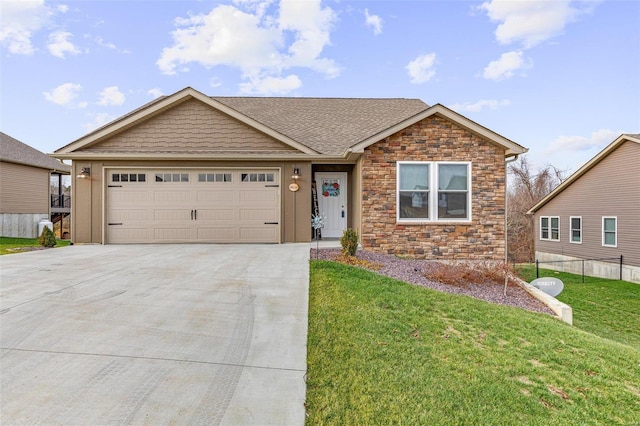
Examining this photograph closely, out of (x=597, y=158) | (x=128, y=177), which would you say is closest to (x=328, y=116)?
(x=128, y=177)

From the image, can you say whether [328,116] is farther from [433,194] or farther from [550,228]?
[550,228]

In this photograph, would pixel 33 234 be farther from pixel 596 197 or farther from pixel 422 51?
pixel 596 197

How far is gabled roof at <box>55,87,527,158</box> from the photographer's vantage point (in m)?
8.88

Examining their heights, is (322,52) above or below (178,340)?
above

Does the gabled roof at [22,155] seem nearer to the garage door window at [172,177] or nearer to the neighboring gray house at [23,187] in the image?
the neighboring gray house at [23,187]

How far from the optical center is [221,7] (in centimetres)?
1084

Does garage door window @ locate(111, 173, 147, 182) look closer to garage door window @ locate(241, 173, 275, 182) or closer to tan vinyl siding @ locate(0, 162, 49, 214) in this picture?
garage door window @ locate(241, 173, 275, 182)

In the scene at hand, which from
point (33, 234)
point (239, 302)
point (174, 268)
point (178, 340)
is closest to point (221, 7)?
point (174, 268)

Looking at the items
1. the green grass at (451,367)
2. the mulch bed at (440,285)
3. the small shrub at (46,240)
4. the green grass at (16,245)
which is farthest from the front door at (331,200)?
the green grass at (16,245)

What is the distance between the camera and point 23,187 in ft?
58.1

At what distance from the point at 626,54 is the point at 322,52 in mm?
13353

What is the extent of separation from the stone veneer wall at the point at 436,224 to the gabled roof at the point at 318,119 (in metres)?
0.36

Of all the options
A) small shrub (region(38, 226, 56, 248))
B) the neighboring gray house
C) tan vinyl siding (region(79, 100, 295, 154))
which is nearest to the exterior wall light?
tan vinyl siding (region(79, 100, 295, 154))

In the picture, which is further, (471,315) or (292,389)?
(471,315)
